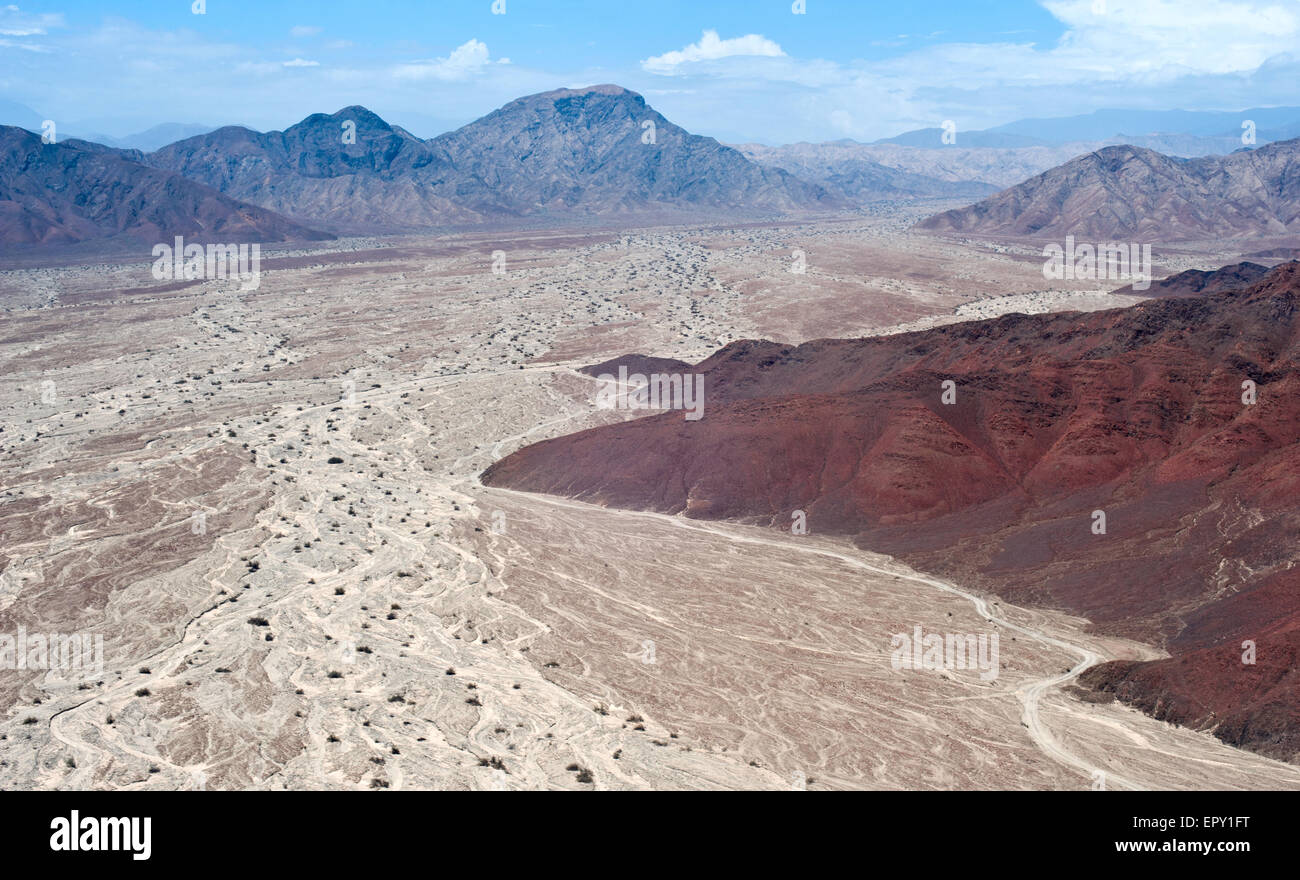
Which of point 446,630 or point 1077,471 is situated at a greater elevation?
point 1077,471

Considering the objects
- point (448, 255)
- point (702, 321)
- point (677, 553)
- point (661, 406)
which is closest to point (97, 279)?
point (448, 255)

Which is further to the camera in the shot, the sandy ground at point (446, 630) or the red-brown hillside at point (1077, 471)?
the red-brown hillside at point (1077, 471)

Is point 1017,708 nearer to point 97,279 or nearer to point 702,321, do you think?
point 702,321

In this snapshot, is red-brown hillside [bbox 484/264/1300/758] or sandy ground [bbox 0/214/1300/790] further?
red-brown hillside [bbox 484/264/1300/758]

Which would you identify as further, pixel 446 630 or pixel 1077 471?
pixel 1077 471
